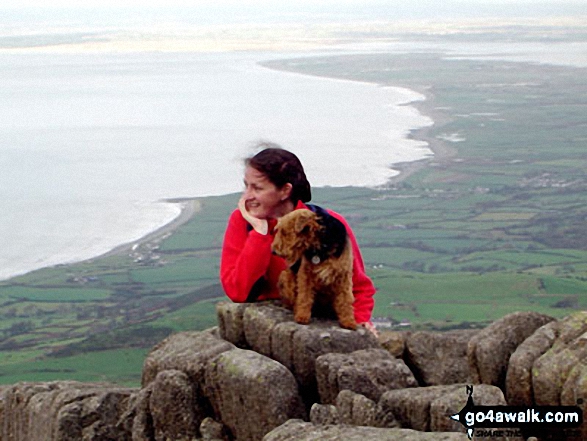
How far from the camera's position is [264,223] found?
9945 mm

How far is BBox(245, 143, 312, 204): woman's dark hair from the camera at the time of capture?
991 centimetres

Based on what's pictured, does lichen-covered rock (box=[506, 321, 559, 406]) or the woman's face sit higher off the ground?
the woman's face

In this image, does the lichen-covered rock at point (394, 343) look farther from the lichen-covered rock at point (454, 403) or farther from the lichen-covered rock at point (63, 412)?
the lichen-covered rock at point (63, 412)

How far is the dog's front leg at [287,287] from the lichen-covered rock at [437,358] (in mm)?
1244

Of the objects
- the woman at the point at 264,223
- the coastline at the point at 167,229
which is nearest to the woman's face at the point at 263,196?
the woman at the point at 264,223

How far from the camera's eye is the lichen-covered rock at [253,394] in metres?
9.39

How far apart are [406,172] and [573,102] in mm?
67716

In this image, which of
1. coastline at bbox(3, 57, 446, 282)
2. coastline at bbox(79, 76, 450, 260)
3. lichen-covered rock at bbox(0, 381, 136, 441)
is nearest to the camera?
lichen-covered rock at bbox(0, 381, 136, 441)

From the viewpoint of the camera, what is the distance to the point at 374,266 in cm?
6962

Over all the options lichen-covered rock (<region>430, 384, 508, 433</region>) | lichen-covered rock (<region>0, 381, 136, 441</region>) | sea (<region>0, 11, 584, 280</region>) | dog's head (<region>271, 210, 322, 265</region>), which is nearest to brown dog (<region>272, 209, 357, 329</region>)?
dog's head (<region>271, 210, 322, 265</region>)

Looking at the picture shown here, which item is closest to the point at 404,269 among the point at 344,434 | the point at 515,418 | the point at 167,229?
the point at 167,229

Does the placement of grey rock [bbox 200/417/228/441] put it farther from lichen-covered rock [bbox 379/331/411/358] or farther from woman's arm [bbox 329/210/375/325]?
lichen-covered rock [bbox 379/331/411/358]

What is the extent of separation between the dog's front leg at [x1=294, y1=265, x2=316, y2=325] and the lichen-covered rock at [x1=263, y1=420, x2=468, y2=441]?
1.39 meters

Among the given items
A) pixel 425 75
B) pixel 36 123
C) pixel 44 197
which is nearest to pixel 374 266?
pixel 44 197
